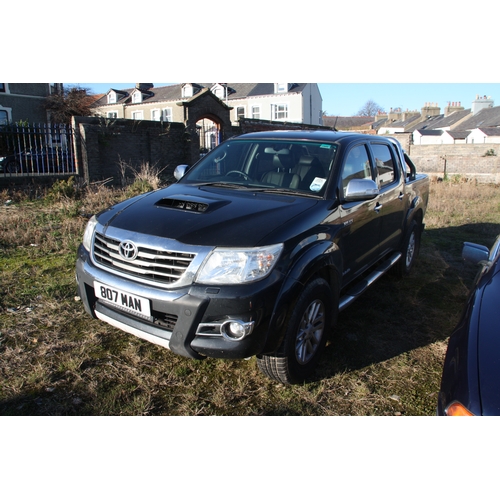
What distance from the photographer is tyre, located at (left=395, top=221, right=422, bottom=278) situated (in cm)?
539

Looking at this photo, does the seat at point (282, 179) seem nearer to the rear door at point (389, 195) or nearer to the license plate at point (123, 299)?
Result: the rear door at point (389, 195)

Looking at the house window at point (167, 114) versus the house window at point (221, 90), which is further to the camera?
the house window at point (221, 90)

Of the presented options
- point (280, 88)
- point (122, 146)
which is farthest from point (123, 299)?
point (280, 88)

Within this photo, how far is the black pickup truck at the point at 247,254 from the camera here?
2564mm

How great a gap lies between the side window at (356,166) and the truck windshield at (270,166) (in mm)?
179

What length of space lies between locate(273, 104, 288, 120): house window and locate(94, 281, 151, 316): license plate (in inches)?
1526

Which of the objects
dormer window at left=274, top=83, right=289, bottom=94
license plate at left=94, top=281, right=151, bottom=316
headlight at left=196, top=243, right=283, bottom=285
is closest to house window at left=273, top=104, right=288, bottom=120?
dormer window at left=274, top=83, right=289, bottom=94

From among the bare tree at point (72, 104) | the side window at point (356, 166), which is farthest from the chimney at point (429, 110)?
the side window at point (356, 166)

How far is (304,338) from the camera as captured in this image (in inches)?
118

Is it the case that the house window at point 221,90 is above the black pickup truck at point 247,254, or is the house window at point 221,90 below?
above

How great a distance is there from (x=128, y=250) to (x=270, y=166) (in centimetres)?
164

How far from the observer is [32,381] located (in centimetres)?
302

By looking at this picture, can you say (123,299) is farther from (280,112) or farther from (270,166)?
(280,112)

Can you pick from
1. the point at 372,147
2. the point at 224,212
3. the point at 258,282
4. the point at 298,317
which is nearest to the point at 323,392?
the point at 298,317
